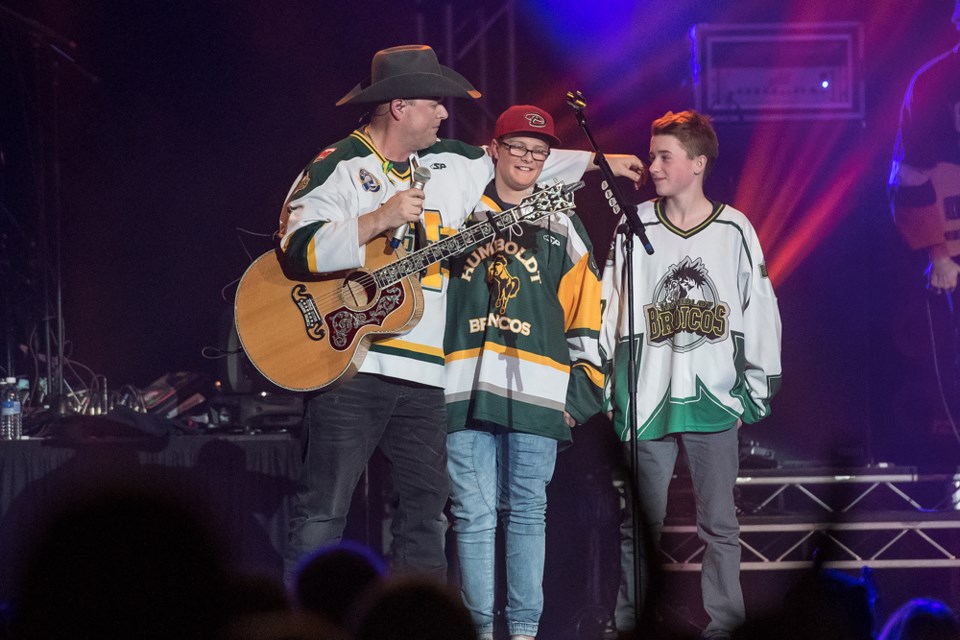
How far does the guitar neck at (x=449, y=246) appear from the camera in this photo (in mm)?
4164

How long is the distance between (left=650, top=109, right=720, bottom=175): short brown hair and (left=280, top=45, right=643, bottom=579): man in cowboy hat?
36.4 inches

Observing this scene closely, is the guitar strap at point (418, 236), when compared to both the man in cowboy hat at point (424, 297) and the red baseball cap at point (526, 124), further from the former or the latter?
the red baseball cap at point (526, 124)

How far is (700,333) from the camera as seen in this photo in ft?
15.3

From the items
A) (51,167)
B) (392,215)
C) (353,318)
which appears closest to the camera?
(392,215)

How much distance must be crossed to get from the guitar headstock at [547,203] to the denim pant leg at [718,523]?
1128 mm

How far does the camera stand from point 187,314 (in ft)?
23.3

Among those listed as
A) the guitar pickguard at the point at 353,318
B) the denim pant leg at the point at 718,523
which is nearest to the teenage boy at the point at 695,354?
the denim pant leg at the point at 718,523

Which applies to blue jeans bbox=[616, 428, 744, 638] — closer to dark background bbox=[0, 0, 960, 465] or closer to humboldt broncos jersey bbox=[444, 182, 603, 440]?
humboldt broncos jersey bbox=[444, 182, 603, 440]

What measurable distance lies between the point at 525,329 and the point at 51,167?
3.82m

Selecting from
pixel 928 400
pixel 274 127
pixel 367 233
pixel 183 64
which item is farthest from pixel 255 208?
pixel 928 400

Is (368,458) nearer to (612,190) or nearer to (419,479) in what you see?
(419,479)

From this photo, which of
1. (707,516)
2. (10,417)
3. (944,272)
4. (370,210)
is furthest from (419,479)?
(944,272)

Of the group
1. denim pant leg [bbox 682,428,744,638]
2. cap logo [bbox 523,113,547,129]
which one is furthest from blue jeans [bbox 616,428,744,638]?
cap logo [bbox 523,113,547,129]

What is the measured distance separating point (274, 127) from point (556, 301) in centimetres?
306
